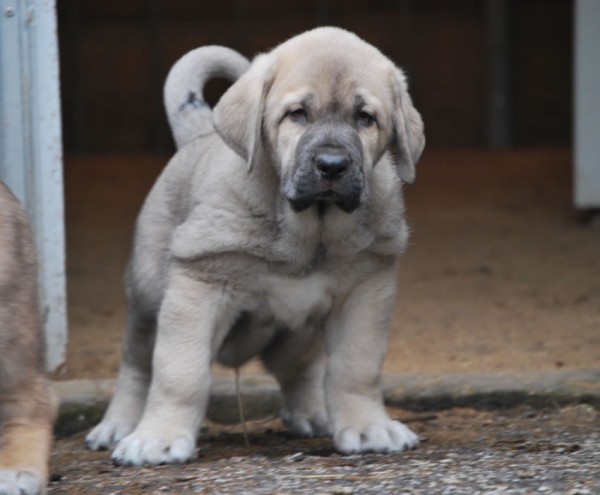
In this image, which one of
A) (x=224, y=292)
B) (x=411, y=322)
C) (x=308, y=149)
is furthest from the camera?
(x=411, y=322)

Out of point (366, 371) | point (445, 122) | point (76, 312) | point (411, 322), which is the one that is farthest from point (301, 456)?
point (445, 122)

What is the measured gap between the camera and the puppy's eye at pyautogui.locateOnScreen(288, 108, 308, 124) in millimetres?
3898

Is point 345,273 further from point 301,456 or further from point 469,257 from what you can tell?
point 469,257

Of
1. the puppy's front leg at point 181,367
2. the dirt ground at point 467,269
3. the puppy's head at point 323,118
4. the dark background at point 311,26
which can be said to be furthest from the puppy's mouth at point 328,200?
the dark background at point 311,26

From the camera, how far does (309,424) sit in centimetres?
466

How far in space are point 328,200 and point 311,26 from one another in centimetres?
1551

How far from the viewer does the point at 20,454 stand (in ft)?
10.7

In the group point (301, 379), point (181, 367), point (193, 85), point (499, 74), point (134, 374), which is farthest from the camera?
point (499, 74)

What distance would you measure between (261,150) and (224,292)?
0.54m

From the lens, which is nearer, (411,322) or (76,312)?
(411,322)

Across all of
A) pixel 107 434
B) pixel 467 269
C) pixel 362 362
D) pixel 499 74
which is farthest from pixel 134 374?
pixel 499 74

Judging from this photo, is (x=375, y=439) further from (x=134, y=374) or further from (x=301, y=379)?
(x=134, y=374)

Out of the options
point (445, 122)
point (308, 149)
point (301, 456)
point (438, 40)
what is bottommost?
point (301, 456)

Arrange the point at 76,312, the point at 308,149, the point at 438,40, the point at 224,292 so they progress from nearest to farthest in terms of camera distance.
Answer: the point at 308,149 < the point at 224,292 < the point at 76,312 < the point at 438,40
